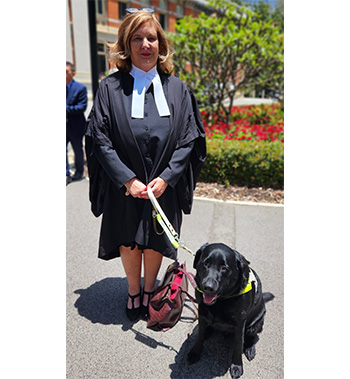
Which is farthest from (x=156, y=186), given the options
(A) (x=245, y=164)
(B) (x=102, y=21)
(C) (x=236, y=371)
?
(B) (x=102, y=21)

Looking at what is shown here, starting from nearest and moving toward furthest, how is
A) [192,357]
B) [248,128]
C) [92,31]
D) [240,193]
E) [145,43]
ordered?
1. [145,43]
2. [192,357]
3. [240,193]
4. [248,128]
5. [92,31]

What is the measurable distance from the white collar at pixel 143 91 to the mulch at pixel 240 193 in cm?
334

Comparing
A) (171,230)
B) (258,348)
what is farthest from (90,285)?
(258,348)

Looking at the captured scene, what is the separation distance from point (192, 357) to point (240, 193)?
11.7ft

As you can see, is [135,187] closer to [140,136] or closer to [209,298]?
[140,136]

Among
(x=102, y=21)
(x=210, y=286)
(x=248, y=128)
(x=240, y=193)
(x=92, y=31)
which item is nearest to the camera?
(x=210, y=286)

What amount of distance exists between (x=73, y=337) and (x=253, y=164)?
4.04 metres

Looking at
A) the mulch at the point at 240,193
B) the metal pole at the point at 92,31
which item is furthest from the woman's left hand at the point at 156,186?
the metal pole at the point at 92,31

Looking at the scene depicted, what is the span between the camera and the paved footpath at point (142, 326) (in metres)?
2.20

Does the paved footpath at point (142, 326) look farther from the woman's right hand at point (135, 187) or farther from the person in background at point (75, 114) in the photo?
the person in background at point (75, 114)

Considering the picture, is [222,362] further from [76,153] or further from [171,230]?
[76,153]

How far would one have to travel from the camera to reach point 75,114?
19.1 feet

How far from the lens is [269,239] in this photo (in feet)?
13.4

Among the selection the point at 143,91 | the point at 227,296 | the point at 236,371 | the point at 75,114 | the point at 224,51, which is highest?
the point at 224,51
